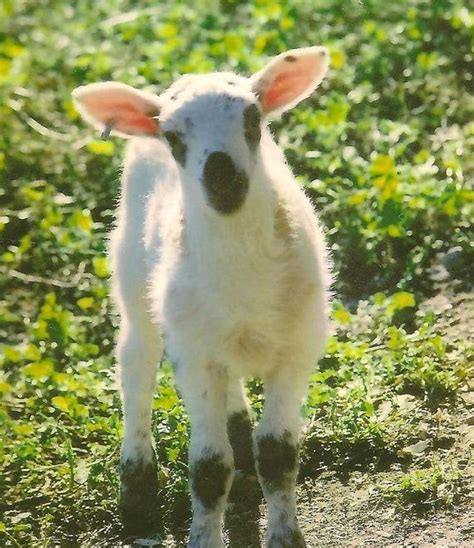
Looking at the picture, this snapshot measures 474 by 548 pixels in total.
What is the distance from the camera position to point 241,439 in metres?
5.39

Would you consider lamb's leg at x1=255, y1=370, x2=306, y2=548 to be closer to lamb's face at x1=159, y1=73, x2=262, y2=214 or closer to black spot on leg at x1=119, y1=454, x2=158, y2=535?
black spot on leg at x1=119, y1=454, x2=158, y2=535

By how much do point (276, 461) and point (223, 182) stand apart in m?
1.18

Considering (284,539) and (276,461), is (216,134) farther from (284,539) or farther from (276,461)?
(284,539)

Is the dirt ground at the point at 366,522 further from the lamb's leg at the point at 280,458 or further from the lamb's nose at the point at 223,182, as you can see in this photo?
the lamb's nose at the point at 223,182

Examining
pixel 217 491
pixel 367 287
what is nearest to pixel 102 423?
pixel 217 491

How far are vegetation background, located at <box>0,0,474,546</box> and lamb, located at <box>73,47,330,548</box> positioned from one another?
52 centimetres

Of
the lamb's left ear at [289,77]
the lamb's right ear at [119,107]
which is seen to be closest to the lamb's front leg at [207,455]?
the lamb's right ear at [119,107]

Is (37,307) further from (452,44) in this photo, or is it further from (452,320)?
(452,44)

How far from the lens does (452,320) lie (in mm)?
6160

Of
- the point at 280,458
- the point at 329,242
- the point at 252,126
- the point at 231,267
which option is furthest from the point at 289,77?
the point at 329,242

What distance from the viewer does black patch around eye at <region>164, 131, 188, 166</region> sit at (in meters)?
4.51

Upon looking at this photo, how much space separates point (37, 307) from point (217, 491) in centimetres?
293

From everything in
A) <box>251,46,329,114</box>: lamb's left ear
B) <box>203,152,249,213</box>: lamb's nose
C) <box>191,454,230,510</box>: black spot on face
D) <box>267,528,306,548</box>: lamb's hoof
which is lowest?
<box>267,528,306,548</box>: lamb's hoof

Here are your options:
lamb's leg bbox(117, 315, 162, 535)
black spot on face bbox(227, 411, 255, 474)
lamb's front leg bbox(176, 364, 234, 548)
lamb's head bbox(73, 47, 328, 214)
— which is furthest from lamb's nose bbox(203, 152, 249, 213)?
black spot on face bbox(227, 411, 255, 474)
